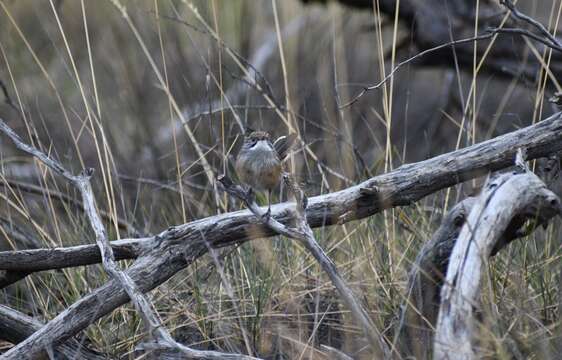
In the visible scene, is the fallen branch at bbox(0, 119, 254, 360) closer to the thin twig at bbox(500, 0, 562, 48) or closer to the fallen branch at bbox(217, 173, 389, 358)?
the fallen branch at bbox(217, 173, 389, 358)

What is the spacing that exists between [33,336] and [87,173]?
0.55m

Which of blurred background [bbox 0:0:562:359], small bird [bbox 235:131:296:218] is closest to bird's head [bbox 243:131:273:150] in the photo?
small bird [bbox 235:131:296:218]

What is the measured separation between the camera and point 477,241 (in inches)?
96.7

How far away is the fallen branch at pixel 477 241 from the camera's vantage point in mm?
2318

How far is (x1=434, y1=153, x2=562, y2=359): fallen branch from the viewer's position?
7.61 feet

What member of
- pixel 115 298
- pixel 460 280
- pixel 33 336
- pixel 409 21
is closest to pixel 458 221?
pixel 460 280

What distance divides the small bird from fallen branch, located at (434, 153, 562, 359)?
65cm

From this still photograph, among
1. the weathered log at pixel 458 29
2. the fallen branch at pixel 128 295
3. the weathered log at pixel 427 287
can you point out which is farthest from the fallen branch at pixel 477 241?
the weathered log at pixel 458 29

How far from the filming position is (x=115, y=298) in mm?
2840

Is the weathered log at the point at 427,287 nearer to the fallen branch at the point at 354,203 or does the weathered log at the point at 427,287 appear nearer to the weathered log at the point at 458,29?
the fallen branch at the point at 354,203

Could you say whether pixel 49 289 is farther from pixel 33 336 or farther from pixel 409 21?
pixel 409 21

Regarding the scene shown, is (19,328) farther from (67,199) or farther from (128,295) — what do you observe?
(67,199)

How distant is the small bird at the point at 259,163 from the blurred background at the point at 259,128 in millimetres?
340

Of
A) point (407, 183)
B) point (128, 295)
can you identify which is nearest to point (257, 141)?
point (407, 183)
